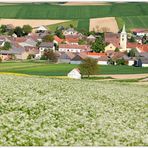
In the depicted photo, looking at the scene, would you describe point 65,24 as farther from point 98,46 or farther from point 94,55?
point 94,55


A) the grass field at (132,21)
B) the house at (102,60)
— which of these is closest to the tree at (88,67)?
the house at (102,60)

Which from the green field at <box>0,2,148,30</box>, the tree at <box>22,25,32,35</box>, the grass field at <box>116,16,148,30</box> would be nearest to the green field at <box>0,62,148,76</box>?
the green field at <box>0,2,148,30</box>

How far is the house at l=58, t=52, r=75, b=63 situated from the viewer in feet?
151

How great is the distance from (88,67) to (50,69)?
377 centimetres

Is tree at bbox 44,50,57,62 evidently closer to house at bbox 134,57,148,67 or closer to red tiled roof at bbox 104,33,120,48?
red tiled roof at bbox 104,33,120,48

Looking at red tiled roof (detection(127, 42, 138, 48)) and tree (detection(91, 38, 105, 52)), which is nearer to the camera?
tree (detection(91, 38, 105, 52))

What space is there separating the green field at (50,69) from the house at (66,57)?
2.44ft

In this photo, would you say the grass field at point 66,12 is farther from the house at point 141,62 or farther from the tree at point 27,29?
the house at point 141,62

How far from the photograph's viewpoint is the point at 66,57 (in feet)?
155

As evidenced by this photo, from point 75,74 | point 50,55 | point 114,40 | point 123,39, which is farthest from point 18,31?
point 75,74

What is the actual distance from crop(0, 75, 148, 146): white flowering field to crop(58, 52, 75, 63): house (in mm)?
21269

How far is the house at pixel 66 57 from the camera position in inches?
1817

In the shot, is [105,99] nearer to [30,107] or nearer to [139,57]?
[30,107]

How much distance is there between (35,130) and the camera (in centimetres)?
1559
